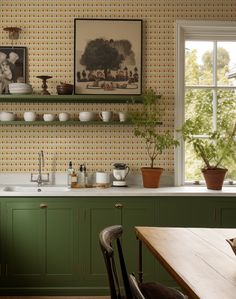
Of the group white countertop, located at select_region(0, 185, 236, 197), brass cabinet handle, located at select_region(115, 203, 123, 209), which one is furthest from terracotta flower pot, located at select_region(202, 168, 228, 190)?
brass cabinet handle, located at select_region(115, 203, 123, 209)

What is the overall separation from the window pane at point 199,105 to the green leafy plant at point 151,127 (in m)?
0.35

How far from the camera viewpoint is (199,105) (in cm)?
445

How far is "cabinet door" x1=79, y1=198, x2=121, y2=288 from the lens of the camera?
12.3 feet

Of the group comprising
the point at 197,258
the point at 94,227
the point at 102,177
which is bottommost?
the point at 94,227

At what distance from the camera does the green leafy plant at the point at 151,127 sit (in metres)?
4.07

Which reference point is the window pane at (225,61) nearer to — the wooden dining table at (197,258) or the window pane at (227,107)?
the window pane at (227,107)

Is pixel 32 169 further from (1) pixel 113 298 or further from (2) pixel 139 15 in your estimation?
(1) pixel 113 298

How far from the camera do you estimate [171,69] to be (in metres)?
4.33

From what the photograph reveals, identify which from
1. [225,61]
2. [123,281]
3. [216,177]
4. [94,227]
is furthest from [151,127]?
[123,281]

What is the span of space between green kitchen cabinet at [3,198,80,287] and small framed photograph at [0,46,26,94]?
132 centimetres

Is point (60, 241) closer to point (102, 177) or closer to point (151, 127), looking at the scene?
point (102, 177)

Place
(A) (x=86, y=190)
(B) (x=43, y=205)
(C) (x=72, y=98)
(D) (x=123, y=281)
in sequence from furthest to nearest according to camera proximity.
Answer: (C) (x=72, y=98) < (A) (x=86, y=190) < (B) (x=43, y=205) < (D) (x=123, y=281)

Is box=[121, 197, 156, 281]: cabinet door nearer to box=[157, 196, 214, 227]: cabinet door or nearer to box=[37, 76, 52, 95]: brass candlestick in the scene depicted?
box=[157, 196, 214, 227]: cabinet door

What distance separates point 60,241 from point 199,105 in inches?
79.5
